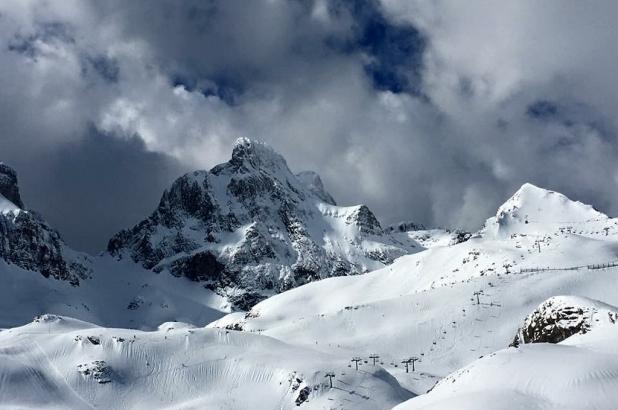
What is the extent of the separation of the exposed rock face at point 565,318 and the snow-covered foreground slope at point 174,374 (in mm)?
31260

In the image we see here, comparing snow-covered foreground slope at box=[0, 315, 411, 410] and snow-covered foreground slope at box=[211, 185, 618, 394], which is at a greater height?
snow-covered foreground slope at box=[211, 185, 618, 394]

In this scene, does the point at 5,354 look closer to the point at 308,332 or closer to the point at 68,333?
the point at 68,333

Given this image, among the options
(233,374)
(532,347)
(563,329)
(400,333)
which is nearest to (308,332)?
(400,333)

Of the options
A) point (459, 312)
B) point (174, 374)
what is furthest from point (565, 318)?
point (459, 312)

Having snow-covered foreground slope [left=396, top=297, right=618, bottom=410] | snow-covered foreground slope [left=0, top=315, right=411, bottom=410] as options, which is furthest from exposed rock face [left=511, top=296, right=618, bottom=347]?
snow-covered foreground slope [left=0, top=315, right=411, bottom=410]

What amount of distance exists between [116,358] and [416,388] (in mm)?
45113

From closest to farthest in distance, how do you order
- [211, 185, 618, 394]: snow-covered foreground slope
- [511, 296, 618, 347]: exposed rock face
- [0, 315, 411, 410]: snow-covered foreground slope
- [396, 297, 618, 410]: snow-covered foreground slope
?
[396, 297, 618, 410]: snow-covered foreground slope < [511, 296, 618, 347]: exposed rock face < [0, 315, 411, 410]: snow-covered foreground slope < [211, 185, 618, 394]: snow-covered foreground slope

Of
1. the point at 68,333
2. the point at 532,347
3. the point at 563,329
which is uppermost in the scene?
the point at 68,333

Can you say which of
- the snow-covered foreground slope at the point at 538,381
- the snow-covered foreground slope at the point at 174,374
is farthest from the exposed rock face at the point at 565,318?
the snow-covered foreground slope at the point at 174,374

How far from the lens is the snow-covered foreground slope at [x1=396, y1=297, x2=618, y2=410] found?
37500 millimetres

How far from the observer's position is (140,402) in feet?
327

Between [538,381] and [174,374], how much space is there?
74.8m

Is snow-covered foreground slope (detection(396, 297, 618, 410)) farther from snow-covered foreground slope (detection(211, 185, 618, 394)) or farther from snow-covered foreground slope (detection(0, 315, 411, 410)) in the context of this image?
snow-covered foreground slope (detection(211, 185, 618, 394))

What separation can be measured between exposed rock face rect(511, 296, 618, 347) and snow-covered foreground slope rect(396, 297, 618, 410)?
9866 mm
